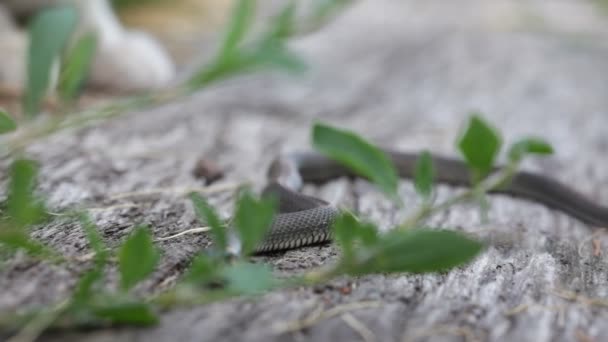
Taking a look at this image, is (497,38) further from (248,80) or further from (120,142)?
(120,142)

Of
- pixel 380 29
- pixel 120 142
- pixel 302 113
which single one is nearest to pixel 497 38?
pixel 380 29

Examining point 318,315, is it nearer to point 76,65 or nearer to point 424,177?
point 424,177

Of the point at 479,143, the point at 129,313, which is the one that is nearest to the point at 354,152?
the point at 479,143

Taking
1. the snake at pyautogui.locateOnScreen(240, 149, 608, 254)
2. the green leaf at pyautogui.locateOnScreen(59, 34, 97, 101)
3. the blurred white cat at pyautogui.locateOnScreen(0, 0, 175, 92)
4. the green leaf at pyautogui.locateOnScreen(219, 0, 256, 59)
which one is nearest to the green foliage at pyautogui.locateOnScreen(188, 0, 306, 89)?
the green leaf at pyautogui.locateOnScreen(219, 0, 256, 59)

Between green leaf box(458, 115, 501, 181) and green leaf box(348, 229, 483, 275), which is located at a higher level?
green leaf box(458, 115, 501, 181)

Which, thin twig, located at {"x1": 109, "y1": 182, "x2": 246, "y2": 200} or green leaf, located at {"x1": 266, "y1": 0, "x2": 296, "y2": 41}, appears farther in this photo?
thin twig, located at {"x1": 109, "y1": 182, "x2": 246, "y2": 200}

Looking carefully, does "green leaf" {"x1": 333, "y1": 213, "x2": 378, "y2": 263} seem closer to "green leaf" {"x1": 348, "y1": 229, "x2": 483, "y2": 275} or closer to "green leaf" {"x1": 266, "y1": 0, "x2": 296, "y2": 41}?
"green leaf" {"x1": 348, "y1": 229, "x2": 483, "y2": 275}
